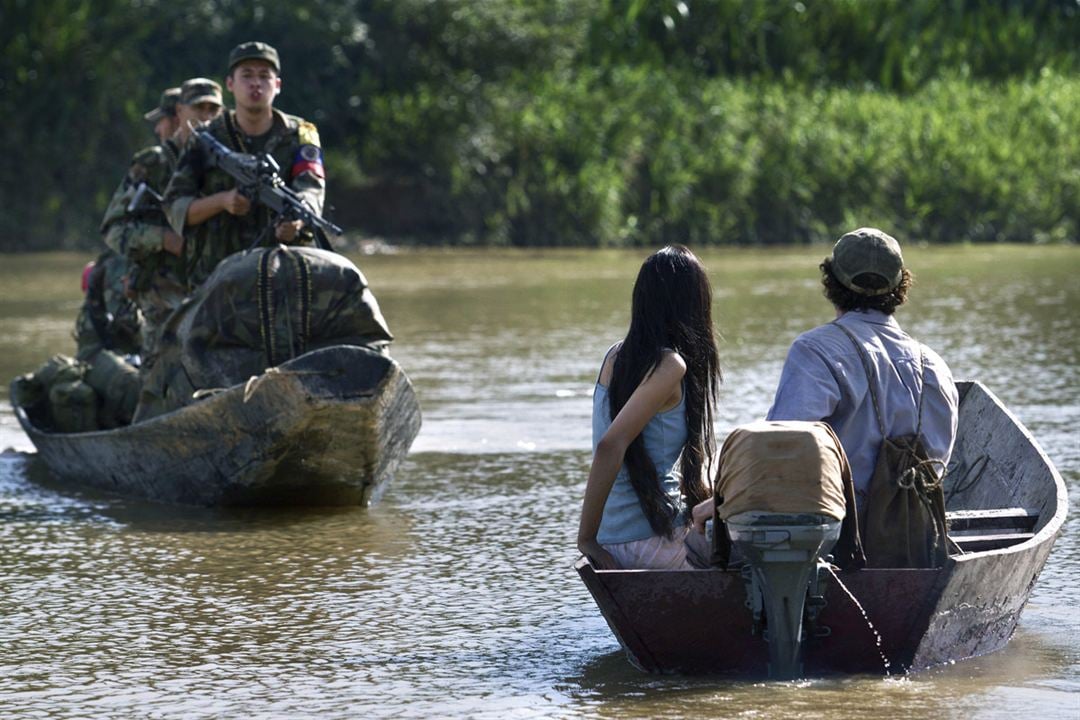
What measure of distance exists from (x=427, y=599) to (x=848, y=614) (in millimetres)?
1840

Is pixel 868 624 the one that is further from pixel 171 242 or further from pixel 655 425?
pixel 171 242

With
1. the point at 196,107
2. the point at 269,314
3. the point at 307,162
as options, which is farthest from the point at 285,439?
the point at 196,107

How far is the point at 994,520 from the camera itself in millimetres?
6125

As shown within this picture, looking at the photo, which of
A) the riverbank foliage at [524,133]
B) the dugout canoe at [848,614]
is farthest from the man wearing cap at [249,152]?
the riverbank foliage at [524,133]

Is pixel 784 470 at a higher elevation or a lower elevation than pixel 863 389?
lower

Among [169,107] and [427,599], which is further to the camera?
[169,107]

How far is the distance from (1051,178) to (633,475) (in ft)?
88.7

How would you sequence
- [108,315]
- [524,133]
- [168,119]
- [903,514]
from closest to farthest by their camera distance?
1. [903,514]
2. [168,119]
3. [108,315]
4. [524,133]

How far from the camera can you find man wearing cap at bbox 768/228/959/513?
531 cm

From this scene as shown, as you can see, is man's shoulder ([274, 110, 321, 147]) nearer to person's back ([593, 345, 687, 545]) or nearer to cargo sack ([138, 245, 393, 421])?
cargo sack ([138, 245, 393, 421])

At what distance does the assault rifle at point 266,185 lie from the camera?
8.59m

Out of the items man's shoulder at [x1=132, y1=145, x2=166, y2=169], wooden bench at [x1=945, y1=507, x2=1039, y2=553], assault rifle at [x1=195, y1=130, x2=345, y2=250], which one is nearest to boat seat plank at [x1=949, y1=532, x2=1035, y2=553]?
wooden bench at [x1=945, y1=507, x2=1039, y2=553]

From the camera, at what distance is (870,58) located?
34.8 meters

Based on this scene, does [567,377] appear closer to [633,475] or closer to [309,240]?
[309,240]
